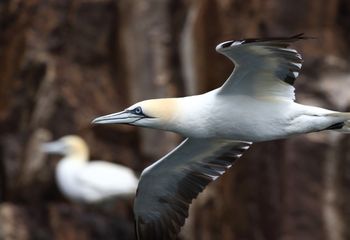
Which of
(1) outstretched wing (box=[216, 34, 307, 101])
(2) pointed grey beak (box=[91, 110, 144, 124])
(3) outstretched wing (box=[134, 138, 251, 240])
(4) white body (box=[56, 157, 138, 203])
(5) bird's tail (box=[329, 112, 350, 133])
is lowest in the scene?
(4) white body (box=[56, 157, 138, 203])

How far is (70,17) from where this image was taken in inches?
545

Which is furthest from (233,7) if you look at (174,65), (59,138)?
(59,138)

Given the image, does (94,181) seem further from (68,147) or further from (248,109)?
(248,109)

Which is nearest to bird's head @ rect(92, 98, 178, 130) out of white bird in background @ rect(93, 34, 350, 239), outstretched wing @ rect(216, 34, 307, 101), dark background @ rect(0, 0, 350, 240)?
white bird in background @ rect(93, 34, 350, 239)

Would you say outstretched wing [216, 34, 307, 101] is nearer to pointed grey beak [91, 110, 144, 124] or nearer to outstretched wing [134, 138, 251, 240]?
pointed grey beak [91, 110, 144, 124]

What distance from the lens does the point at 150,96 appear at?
44.2ft

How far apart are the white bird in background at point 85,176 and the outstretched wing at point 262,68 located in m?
5.27

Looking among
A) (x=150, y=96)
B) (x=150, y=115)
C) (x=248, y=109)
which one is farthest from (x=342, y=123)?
(x=150, y=96)

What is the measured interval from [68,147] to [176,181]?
5.28 metres

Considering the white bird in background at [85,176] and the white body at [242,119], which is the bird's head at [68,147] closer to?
the white bird in background at [85,176]

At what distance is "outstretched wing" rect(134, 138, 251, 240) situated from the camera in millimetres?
8719

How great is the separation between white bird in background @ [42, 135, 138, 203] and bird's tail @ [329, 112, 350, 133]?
17.8ft

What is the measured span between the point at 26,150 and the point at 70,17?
5.97ft

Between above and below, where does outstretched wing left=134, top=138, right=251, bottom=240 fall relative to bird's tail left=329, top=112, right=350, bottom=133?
below
